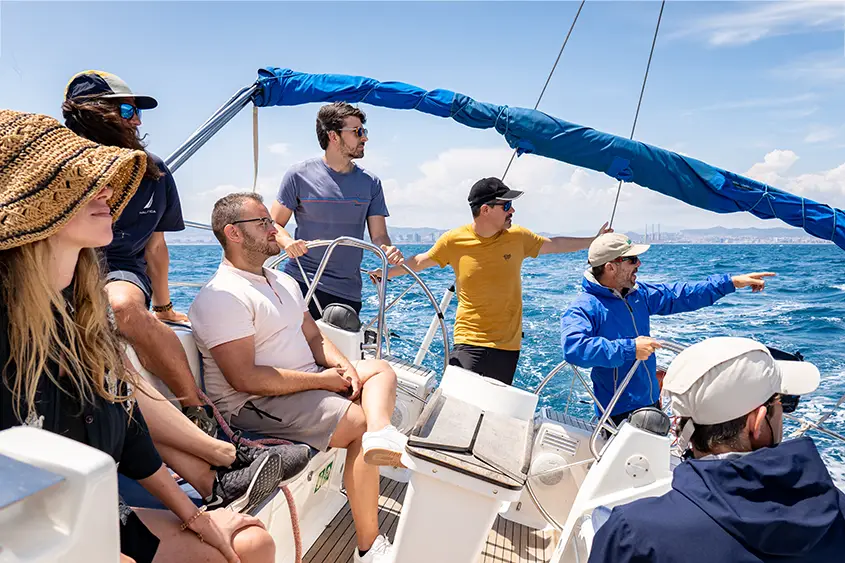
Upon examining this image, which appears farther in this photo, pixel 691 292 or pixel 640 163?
pixel 691 292

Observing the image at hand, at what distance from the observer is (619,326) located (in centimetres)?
264

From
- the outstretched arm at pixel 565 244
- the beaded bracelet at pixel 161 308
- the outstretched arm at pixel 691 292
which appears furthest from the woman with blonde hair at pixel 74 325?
the outstretched arm at pixel 565 244

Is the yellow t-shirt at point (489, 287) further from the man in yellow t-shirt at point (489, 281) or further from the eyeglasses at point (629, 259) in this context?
the eyeglasses at point (629, 259)

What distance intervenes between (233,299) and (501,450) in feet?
3.37

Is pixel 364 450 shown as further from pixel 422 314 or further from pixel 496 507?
pixel 422 314

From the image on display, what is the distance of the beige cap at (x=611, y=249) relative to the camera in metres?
2.62

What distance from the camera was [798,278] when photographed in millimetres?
18516

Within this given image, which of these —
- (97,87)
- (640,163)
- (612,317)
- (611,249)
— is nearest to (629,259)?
(611,249)

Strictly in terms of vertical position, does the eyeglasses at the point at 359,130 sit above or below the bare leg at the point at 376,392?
above

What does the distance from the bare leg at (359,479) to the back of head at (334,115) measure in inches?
60.0

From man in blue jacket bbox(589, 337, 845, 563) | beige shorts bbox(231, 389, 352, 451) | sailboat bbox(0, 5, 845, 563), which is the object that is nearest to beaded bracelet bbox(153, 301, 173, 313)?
sailboat bbox(0, 5, 845, 563)

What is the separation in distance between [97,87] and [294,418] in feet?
4.18

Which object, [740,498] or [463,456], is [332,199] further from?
[740,498]

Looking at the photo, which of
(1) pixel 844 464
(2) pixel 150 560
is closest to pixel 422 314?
(1) pixel 844 464
